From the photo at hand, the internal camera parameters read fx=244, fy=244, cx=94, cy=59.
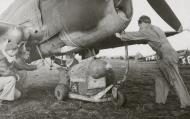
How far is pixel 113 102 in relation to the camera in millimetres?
4816

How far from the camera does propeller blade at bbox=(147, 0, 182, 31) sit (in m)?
5.32

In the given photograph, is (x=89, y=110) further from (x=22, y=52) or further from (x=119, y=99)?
(x=22, y=52)

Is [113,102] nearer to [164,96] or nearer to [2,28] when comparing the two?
[164,96]

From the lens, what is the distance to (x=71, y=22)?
505 cm

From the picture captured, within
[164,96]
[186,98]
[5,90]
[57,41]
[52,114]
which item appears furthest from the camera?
[57,41]

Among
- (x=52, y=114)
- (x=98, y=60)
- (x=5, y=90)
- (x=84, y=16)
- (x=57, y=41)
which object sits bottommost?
(x=52, y=114)

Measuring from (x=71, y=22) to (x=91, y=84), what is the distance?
1.35m

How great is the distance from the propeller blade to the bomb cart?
165cm

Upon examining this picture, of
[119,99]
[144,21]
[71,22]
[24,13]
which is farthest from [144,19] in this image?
[24,13]

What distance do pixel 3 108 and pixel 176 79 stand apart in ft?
11.2

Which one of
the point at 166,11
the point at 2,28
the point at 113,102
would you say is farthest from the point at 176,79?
the point at 2,28

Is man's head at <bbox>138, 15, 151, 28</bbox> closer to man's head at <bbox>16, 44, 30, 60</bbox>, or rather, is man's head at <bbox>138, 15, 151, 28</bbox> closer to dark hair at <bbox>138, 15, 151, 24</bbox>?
dark hair at <bbox>138, 15, 151, 24</bbox>

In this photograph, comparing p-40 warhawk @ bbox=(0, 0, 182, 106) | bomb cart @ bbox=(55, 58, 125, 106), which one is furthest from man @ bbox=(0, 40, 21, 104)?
bomb cart @ bbox=(55, 58, 125, 106)

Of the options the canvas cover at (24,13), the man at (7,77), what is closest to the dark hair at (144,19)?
the canvas cover at (24,13)
